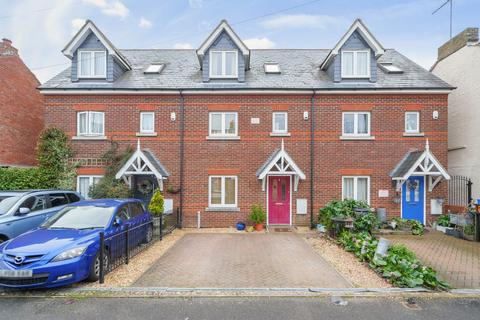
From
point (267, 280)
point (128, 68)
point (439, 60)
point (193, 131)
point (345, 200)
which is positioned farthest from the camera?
point (439, 60)

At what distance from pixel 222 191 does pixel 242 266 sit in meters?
6.02

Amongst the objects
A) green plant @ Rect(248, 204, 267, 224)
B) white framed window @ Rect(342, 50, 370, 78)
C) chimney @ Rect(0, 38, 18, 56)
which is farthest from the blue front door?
chimney @ Rect(0, 38, 18, 56)

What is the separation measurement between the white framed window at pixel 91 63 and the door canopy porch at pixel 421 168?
14958 mm

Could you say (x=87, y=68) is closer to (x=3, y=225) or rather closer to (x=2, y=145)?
(x=2, y=145)

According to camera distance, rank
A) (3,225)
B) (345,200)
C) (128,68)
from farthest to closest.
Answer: (128,68), (345,200), (3,225)

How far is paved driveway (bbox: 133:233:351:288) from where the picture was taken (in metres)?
6.41

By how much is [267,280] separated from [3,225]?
→ 294 inches

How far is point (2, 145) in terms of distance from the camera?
49.5 feet

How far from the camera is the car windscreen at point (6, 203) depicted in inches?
327

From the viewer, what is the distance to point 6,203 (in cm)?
855

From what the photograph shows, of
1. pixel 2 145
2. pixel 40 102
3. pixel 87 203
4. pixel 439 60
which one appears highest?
pixel 439 60

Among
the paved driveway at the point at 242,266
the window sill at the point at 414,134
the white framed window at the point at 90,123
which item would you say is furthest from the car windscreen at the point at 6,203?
the window sill at the point at 414,134

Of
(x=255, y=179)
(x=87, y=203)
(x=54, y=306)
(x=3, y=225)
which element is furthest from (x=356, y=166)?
(x=3, y=225)

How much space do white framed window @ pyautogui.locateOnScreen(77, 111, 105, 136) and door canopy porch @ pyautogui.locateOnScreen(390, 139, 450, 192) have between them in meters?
14.2
